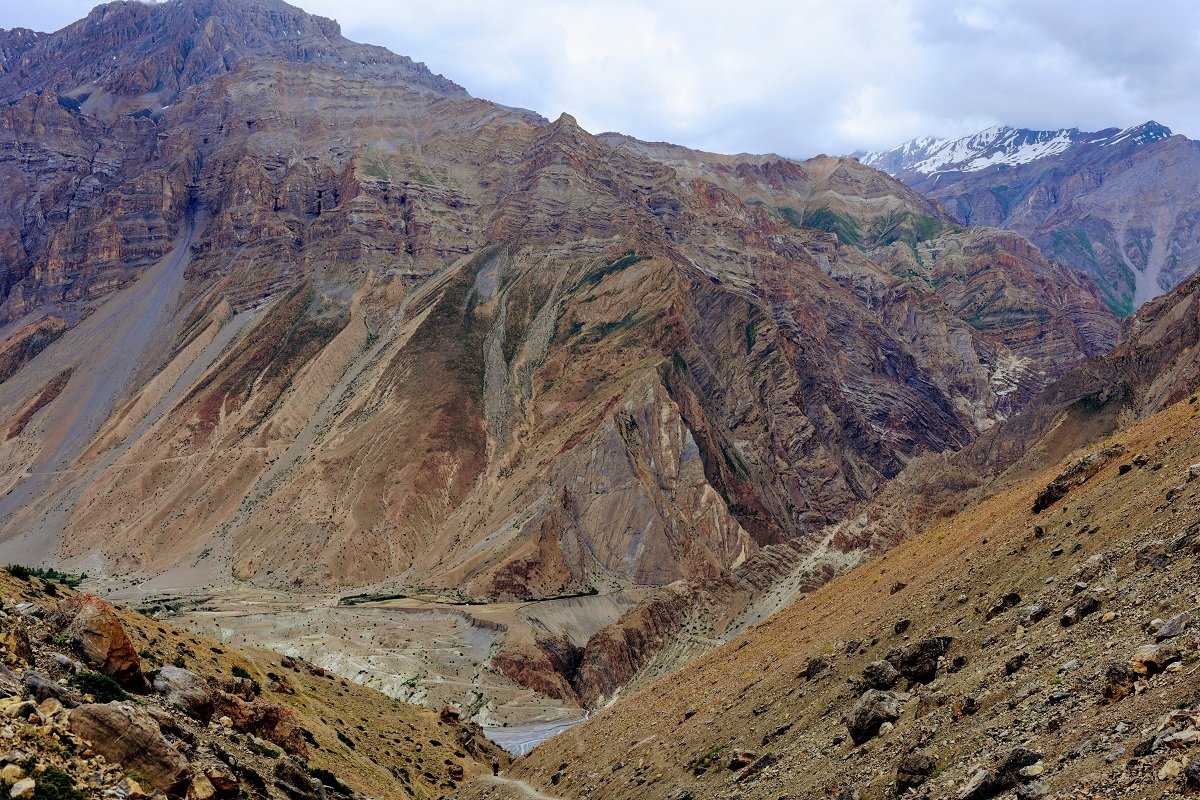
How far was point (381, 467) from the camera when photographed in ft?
483

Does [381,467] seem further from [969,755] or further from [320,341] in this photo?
[969,755]

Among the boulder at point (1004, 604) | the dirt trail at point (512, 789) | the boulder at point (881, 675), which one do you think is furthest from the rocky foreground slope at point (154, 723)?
the boulder at point (1004, 604)

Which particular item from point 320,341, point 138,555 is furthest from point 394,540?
point 320,341

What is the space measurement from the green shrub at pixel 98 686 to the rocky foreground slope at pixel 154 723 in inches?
1.3

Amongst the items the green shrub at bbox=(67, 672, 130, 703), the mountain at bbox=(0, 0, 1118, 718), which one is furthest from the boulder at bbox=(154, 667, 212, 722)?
the mountain at bbox=(0, 0, 1118, 718)

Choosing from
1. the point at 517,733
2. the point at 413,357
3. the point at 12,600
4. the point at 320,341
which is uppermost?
the point at 320,341

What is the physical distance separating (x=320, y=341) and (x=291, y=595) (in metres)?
77.3

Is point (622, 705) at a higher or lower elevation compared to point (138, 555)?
lower

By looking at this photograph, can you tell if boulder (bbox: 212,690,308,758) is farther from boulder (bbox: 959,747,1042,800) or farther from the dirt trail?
boulder (bbox: 959,747,1042,800)

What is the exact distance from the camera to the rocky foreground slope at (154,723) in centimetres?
1734

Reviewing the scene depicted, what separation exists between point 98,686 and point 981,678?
18745 millimetres

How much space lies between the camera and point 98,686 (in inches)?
850

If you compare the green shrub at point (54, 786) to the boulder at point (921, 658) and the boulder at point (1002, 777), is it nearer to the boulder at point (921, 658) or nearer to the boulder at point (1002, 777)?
the boulder at point (1002, 777)

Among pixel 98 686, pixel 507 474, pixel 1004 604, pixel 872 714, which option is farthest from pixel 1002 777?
pixel 507 474
